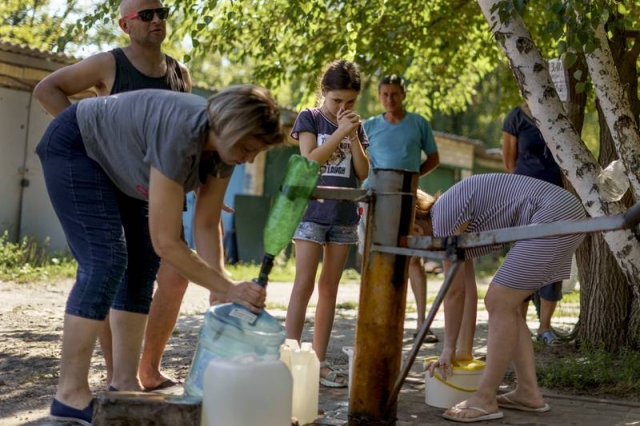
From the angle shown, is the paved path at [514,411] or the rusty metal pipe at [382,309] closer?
the rusty metal pipe at [382,309]

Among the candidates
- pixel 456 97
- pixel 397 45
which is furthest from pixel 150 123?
pixel 456 97

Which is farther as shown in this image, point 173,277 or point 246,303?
point 173,277

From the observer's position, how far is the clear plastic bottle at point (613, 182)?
5.23 m

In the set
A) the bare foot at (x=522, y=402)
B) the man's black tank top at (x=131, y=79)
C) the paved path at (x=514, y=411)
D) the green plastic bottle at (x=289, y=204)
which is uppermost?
the man's black tank top at (x=131, y=79)

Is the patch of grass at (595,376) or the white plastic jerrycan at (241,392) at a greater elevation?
the white plastic jerrycan at (241,392)

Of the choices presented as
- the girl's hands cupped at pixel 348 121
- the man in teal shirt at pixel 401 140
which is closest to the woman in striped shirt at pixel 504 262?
the girl's hands cupped at pixel 348 121

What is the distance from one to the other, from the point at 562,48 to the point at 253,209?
38.2 feet

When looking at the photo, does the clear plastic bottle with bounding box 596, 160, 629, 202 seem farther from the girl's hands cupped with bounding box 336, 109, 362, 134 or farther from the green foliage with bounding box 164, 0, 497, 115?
the green foliage with bounding box 164, 0, 497, 115

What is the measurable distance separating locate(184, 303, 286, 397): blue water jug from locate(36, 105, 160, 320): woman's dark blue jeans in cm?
46

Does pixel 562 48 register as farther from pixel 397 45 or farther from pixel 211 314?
pixel 397 45

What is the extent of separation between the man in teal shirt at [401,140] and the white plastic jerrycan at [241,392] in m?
3.67

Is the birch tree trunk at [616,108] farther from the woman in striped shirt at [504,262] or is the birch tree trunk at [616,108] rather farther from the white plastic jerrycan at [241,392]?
the white plastic jerrycan at [241,392]

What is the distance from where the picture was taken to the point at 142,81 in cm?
459

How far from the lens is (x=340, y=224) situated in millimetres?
5246
